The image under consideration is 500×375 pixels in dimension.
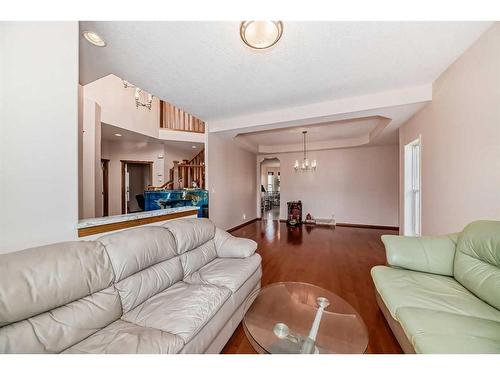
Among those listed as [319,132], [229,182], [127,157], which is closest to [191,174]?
[229,182]

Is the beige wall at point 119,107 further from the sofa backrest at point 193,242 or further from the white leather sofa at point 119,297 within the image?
the white leather sofa at point 119,297

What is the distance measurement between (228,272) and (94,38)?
8.06 ft

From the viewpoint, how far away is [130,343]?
883mm

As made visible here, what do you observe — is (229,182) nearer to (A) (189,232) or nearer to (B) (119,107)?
(A) (189,232)

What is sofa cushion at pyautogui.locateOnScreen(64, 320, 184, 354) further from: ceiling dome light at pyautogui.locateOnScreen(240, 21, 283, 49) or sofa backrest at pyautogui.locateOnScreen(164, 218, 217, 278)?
ceiling dome light at pyautogui.locateOnScreen(240, 21, 283, 49)

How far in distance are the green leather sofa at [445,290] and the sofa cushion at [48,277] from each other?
1804 mm

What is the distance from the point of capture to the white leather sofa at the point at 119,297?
2.72ft

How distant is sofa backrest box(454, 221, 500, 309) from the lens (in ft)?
3.96

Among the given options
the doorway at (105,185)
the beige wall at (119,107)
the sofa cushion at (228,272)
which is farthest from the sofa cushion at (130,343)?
the doorway at (105,185)

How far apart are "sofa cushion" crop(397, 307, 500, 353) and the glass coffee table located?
0.81 ft

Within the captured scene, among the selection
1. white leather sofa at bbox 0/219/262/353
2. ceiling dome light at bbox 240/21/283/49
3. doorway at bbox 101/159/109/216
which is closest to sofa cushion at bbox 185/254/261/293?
white leather sofa at bbox 0/219/262/353

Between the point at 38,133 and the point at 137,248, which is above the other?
the point at 38,133

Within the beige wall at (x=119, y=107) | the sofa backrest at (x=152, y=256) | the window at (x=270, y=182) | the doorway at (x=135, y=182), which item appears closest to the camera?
the sofa backrest at (x=152, y=256)

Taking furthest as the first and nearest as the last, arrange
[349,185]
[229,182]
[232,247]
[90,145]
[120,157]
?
[120,157], [349,185], [229,182], [90,145], [232,247]
